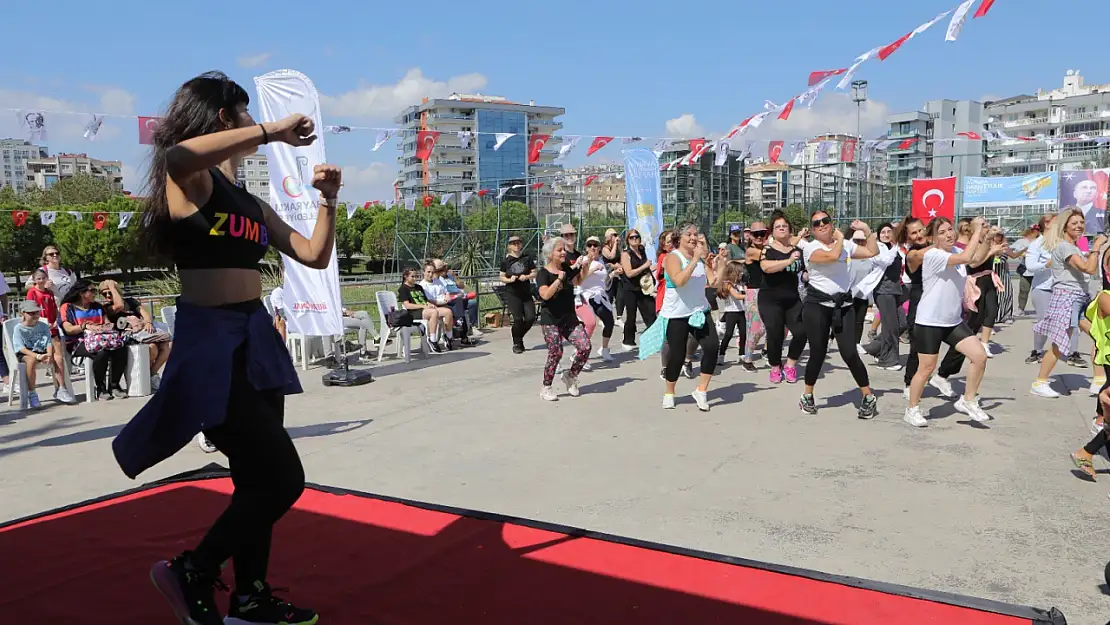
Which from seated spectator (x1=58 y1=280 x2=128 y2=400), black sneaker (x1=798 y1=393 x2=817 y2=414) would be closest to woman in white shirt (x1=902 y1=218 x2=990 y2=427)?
black sneaker (x1=798 y1=393 x2=817 y2=414)

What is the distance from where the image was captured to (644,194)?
45.1ft

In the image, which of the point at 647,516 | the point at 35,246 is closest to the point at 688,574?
the point at 647,516

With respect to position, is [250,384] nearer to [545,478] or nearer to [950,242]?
[545,478]

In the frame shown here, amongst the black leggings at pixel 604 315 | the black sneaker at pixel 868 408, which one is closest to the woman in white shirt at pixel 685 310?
the black sneaker at pixel 868 408

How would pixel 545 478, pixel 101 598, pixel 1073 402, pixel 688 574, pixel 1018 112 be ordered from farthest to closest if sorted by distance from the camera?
1. pixel 1018 112
2. pixel 1073 402
3. pixel 545 478
4. pixel 688 574
5. pixel 101 598

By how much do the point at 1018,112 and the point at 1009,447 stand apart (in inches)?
4552

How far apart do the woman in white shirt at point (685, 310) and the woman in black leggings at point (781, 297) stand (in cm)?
95

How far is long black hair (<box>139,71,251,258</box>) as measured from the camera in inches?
91.1

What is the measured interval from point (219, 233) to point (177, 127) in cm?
34

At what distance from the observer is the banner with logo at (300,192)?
26.3 ft

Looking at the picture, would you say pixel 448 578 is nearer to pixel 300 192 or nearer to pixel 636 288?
pixel 300 192

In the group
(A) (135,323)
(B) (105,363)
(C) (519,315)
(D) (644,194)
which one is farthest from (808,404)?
(D) (644,194)

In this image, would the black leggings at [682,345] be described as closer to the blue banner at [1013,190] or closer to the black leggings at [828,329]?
the black leggings at [828,329]

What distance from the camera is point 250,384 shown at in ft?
7.63
